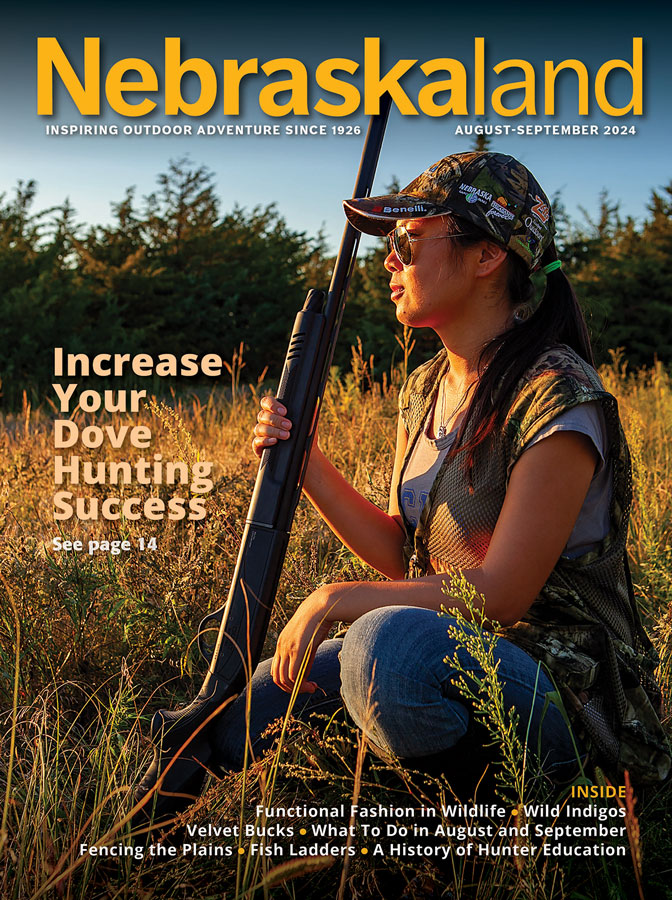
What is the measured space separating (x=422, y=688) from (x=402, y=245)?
1108 millimetres

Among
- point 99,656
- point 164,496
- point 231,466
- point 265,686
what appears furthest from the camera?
point 231,466

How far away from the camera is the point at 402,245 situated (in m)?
2.09

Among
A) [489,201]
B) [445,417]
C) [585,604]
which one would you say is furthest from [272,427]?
[585,604]

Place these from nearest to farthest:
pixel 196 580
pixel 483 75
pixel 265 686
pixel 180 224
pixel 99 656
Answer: pixel 265 686, pixel 99 656, pixel 196 580, pixel 483 75, pixel 180 224

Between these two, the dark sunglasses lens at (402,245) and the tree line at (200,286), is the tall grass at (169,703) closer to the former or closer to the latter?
the dark sunglasses lens at (402,245)

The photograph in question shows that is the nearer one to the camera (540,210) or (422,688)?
(422,688)

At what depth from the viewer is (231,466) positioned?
4.33 m

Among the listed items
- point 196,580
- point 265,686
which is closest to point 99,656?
point 196,580

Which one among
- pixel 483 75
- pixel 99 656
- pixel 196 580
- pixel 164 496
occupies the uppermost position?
pixel 483 75

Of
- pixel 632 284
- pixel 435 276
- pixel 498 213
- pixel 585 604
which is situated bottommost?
pixel 585 604

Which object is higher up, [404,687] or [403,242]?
[403,242]

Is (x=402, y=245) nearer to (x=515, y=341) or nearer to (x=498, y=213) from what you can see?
(x=498, y=213)

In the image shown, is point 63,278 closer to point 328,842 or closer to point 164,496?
point 164,496

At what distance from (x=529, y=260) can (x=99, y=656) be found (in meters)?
1.85
